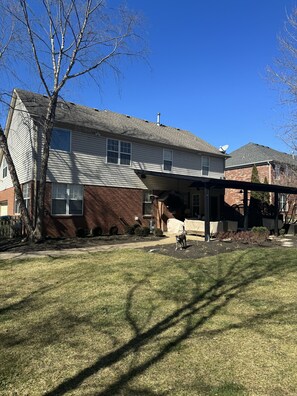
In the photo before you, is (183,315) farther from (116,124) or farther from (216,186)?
(116,124)

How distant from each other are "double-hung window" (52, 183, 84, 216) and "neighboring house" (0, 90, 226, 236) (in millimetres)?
49

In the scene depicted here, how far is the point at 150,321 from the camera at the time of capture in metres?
5.11

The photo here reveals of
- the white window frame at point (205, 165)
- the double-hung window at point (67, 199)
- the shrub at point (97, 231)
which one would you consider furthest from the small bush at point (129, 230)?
the white window frame at point (205, 165)

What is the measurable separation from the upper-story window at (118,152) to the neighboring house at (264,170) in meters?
11.5

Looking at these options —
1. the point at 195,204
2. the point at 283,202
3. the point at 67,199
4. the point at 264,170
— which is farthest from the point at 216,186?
the point at 283,202

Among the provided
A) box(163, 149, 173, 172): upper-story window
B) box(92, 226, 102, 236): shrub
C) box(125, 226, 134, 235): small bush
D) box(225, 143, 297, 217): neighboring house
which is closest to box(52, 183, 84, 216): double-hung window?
box(92, 226, 102, 236): shrub

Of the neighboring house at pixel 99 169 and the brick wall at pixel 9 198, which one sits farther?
the brick wall at pixel 9 198

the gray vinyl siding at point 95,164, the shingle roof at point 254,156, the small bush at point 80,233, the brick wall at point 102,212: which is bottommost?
the small bush at point 80,233

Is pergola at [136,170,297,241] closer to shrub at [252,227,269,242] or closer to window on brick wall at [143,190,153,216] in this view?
shrub at [252,227,269,242]

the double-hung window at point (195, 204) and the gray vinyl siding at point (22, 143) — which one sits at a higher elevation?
the gray vinyl siding at point (22, 143)

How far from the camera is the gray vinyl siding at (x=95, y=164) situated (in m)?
16.8

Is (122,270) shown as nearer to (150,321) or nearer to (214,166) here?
(150,321)

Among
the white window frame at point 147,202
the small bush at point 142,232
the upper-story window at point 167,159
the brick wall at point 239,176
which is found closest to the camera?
the small bush at point 142,232

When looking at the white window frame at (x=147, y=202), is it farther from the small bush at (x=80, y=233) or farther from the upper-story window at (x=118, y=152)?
the small bush at (x=80, y=233)
